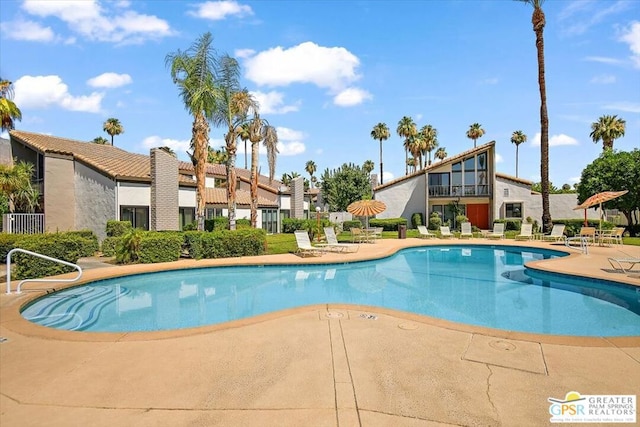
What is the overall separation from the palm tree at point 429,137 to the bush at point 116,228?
136ft

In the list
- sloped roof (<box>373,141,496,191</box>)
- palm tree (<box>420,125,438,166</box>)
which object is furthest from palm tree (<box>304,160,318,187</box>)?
sloped roof (<box>373,141,496,191</box>)

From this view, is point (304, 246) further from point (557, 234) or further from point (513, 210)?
point (513, 210)

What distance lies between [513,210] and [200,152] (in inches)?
1155

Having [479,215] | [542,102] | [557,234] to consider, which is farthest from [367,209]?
A: [479,215]

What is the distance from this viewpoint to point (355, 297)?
10742 millimetres

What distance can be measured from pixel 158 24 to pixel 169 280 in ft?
30.3

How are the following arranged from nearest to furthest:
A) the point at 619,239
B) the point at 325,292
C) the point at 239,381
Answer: the point at 239,381, the point at 325,292, the point at 619,239

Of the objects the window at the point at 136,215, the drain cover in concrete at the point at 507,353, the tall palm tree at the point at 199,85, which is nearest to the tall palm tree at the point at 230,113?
the tall palm tree at the point at 199,85

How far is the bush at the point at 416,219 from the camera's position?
112 feet

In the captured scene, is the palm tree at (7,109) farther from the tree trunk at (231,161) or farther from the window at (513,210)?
the window at (513,210)

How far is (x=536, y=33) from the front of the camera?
24109 millimetres

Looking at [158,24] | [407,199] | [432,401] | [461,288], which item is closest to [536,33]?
[407,199]

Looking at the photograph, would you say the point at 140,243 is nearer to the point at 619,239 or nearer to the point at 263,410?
the point at 263,410

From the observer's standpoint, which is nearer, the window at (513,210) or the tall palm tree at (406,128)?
the window at (513,210)
